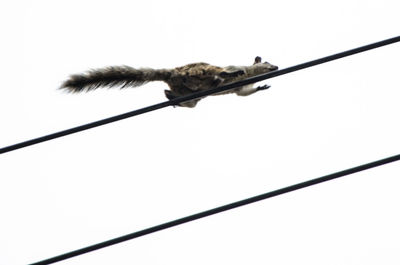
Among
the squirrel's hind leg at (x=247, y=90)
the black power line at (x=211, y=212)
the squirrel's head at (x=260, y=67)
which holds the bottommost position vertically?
the black power line at (x=211, y=212)

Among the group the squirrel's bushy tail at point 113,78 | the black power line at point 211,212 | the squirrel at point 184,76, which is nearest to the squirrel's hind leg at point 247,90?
the squirrel at point 184,76

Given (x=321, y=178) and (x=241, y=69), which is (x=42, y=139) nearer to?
(x=321, y=178)

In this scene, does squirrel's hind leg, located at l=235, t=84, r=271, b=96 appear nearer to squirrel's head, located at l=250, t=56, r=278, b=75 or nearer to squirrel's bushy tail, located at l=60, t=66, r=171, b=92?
squirrel's head, located at l=250, t=56, r=278, b=75

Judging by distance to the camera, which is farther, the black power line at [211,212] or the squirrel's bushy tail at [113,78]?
the squirrel's bushy tail at [113,78]

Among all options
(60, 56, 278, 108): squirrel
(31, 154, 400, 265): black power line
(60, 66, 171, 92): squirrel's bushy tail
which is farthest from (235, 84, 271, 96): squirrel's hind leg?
(31, 154, 400, 265): black power line

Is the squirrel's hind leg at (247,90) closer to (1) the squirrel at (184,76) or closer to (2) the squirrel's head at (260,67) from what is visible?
(1) the squirrel at (184,76)

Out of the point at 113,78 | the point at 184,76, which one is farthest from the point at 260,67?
the point at 113,78

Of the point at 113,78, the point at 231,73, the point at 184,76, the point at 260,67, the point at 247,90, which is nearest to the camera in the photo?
the point at 113,78

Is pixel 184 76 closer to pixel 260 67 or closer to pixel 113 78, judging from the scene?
pixel 113 78
